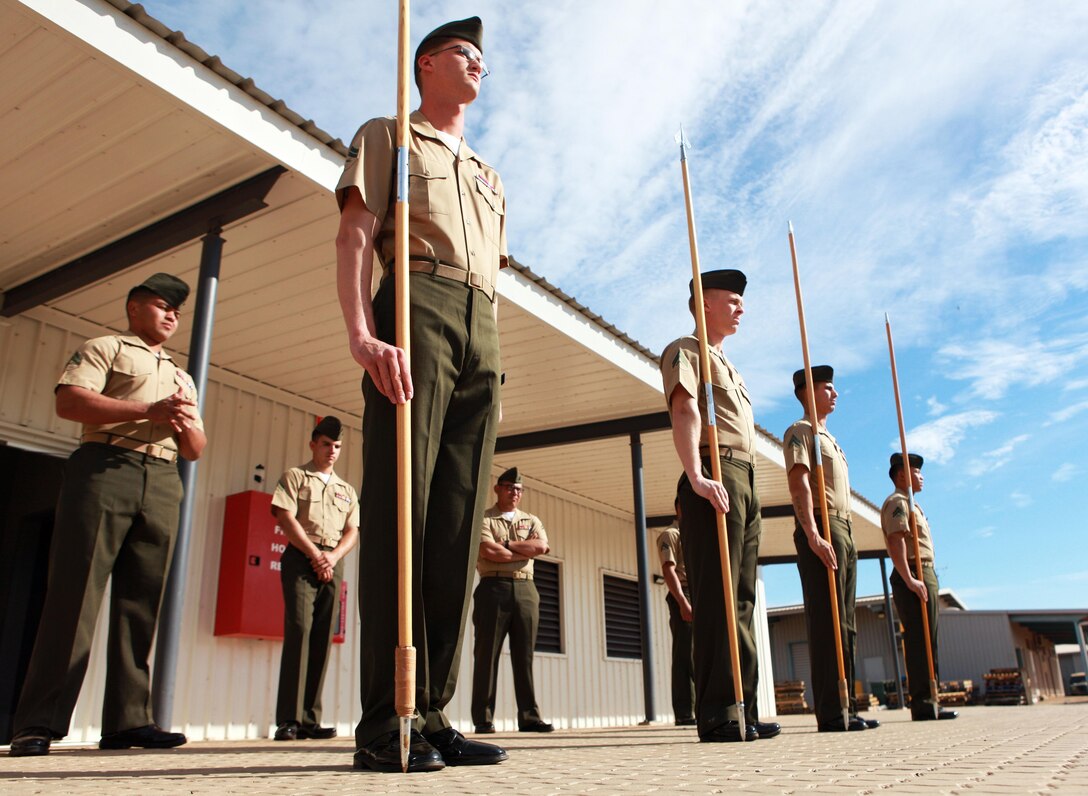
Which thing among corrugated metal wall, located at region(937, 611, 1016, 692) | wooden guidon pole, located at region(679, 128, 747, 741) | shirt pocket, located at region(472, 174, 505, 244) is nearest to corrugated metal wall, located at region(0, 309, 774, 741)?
wooden guidon pole, located at region(679, 128, 747, 741)

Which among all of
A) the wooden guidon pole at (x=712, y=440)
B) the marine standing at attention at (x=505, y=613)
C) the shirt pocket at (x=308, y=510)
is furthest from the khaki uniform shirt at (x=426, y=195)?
the marine standing at attention at (x=505, y=613)

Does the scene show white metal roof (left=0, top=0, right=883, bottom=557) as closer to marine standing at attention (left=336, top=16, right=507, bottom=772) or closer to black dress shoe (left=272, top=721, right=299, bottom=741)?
marine standing at attention (left=336, top=16, right=507, bottom=772)

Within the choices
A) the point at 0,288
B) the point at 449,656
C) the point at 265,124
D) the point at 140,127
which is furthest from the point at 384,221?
the point at 0,288

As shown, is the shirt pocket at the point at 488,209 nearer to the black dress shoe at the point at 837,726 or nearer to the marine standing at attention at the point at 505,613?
the black dress shoe at the point at 837,726

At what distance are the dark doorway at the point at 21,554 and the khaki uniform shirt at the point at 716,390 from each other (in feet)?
16.8

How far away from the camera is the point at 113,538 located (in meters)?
3.35

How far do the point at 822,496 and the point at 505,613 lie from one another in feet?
9.44

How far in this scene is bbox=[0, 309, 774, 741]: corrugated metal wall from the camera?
632cm

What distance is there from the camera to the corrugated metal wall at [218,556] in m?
6.32

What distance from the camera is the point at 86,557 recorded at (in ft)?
10.7

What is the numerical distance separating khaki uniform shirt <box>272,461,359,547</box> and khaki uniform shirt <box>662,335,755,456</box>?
9.07 feet

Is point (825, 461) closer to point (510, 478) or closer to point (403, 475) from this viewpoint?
point (510, 478)

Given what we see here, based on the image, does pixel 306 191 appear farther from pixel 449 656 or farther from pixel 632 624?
pixel 632 624

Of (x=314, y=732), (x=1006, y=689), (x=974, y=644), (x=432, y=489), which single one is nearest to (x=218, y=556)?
(x=314, y=732)
